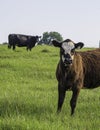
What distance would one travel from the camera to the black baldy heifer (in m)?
8.72

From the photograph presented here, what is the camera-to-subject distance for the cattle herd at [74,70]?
8.74m

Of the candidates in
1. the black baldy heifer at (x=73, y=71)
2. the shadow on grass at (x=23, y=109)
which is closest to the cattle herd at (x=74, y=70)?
the black baldy heifer at (x=73, y=71)

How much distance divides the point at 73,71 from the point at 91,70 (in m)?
1.06

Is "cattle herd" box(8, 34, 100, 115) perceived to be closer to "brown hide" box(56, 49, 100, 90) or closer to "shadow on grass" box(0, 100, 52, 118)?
"brown hide" box(56, 49, 100, 90)

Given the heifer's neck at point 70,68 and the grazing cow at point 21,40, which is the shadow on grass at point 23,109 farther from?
the grazing cow at point 21,40

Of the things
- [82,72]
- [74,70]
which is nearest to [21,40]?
[82,72]

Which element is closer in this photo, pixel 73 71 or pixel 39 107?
pixel 73 71

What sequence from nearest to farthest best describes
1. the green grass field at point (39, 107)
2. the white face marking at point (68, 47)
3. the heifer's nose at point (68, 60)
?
the green grass field at point (39, 107)
the heifer's nose at point (68, 60)
the white face marking at point (68, 47)

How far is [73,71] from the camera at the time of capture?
8.98 meters

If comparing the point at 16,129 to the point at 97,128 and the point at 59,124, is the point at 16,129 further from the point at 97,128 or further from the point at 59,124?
the point at 97,128

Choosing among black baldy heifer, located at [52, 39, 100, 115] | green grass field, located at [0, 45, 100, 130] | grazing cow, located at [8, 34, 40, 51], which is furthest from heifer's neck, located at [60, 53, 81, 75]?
grazing cow, located at [8, 34, 40, 51]

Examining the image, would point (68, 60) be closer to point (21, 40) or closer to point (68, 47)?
point (68, 47)

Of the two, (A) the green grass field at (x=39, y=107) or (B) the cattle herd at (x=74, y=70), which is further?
(B) the cattle herd at (x=74, y=70)

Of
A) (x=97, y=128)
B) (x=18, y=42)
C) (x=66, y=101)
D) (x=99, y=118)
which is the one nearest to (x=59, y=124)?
(x=97, y=128)
